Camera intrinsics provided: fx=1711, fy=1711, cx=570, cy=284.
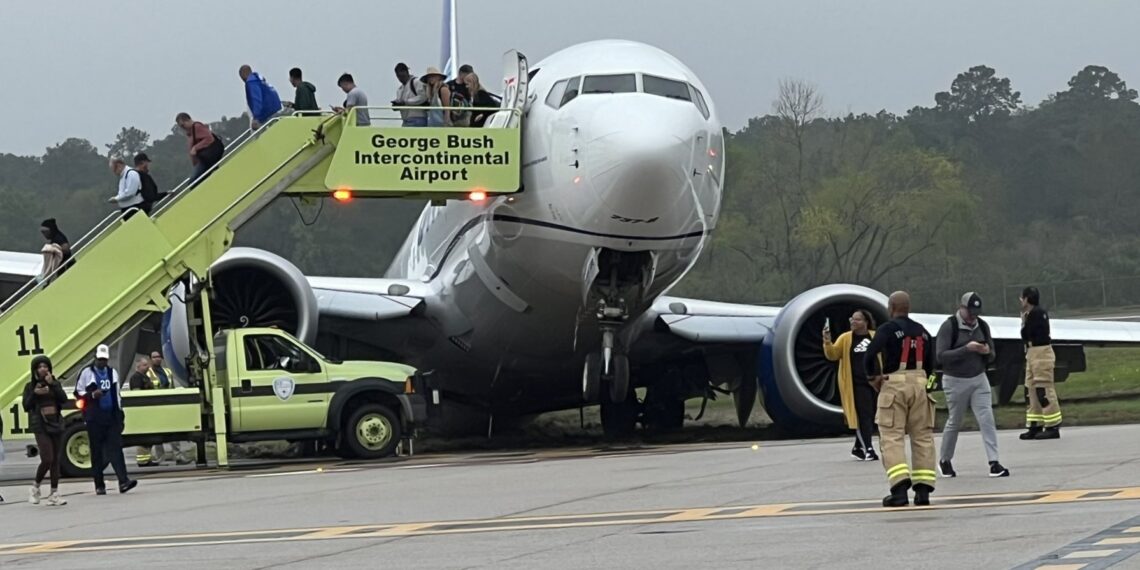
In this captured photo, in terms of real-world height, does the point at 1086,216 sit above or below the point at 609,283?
above

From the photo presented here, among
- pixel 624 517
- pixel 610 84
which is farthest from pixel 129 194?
pixel 624 517

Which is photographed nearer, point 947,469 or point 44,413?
point 947,469

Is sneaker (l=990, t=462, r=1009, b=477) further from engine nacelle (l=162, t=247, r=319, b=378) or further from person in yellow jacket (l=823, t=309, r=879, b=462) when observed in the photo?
engine nacelle (l=162, t=247, r=319, b=378)

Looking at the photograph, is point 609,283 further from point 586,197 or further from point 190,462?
point 190,462

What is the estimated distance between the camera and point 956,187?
159 feet

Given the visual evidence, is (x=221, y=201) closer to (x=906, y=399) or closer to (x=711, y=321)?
(x=711, y=321)

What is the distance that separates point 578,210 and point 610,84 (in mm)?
1481

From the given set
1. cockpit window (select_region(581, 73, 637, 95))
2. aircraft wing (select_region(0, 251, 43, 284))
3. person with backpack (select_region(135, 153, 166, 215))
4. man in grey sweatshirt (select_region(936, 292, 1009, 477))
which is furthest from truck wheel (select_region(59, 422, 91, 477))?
man in grey sweatshirt (select_region(936, 292, 1009, 477))

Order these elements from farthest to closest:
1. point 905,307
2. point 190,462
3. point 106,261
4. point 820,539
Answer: point 190,462, point 106,261, point 905,307, point 820,539

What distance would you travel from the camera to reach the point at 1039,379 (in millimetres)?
17422

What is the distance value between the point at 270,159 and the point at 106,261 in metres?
2.20

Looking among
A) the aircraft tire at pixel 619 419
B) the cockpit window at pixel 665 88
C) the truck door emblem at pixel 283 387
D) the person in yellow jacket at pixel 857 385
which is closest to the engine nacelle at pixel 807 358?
the aircraft tire at pixel 619 419

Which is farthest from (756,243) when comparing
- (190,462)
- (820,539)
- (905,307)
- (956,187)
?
(820,539)

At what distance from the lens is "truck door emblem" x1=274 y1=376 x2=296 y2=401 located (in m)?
19.7
